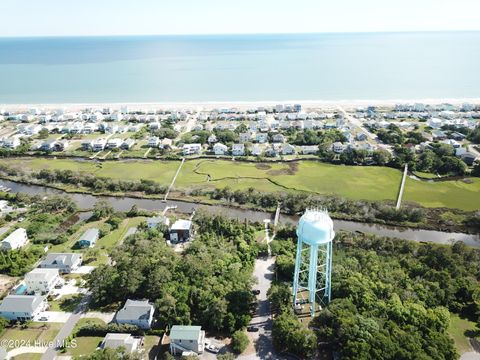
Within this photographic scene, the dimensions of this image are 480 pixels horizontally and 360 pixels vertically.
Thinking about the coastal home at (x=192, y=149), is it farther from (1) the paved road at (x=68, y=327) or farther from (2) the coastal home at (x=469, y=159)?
(2) the coastal home at (x=469, y=159)

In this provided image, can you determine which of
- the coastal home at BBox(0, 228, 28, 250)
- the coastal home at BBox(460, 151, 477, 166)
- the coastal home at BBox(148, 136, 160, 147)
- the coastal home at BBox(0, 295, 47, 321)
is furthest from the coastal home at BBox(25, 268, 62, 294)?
the coastal home at BBox(460, 151, 477, 166)

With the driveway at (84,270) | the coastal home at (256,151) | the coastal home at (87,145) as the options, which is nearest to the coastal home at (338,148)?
the coastal home at (256,151)

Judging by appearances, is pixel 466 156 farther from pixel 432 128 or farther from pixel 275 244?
pixel 275 244

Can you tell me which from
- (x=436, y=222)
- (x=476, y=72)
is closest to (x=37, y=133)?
(x=436, y=222)

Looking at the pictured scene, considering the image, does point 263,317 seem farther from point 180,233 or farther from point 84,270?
point 84,270

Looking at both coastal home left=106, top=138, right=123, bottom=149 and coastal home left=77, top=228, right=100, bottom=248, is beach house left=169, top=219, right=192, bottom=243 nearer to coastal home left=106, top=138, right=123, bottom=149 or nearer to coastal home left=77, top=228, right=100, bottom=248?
coastal home left=77, top=228, right=100, bottom=248

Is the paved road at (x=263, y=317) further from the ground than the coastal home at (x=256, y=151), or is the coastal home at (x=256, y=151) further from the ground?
the coastal home at (x=256, y=151)
